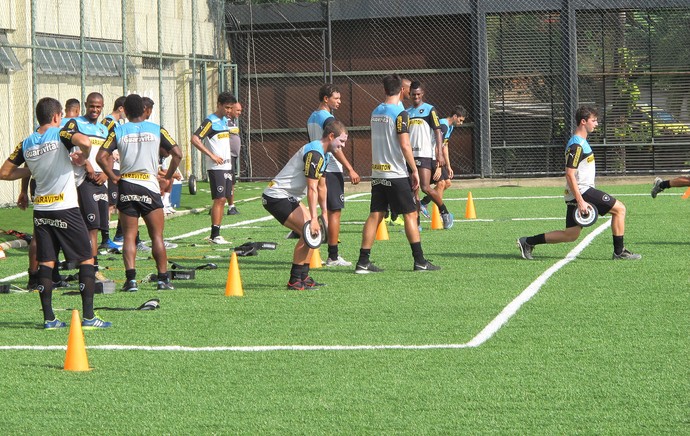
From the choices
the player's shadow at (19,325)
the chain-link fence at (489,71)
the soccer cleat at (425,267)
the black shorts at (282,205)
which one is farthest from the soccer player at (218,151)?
the chain-link fence at (489,71)

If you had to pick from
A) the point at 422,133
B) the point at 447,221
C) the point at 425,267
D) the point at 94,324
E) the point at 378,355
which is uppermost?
the point at 422,133

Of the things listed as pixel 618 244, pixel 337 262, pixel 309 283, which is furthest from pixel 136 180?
pixel 618 244

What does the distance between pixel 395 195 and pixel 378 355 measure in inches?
190

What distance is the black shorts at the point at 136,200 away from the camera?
40.5ft

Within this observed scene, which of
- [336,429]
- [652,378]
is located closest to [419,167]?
[652,378]

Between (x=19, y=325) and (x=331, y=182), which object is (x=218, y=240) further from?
(x=19, y=325)

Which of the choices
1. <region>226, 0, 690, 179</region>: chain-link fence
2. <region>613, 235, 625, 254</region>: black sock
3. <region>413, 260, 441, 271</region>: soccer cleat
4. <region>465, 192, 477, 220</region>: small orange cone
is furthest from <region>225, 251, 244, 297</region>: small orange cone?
<region>226, 0, 690, 179</region>: chain-link fence

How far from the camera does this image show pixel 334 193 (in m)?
14.6

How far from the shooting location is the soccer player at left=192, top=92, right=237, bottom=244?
56.2 feet

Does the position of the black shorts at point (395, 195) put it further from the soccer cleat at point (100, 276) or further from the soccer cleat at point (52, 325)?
the soccer cleat at point (52, 325)

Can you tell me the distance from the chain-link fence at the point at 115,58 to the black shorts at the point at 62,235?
11215mm

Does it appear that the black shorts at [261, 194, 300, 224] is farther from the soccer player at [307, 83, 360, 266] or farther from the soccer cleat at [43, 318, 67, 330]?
the soccer cleat at [43, 318, 67, 330]

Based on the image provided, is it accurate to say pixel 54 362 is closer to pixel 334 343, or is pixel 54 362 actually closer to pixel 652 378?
pixel 334 343

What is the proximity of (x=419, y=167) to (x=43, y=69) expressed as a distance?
8854mm
